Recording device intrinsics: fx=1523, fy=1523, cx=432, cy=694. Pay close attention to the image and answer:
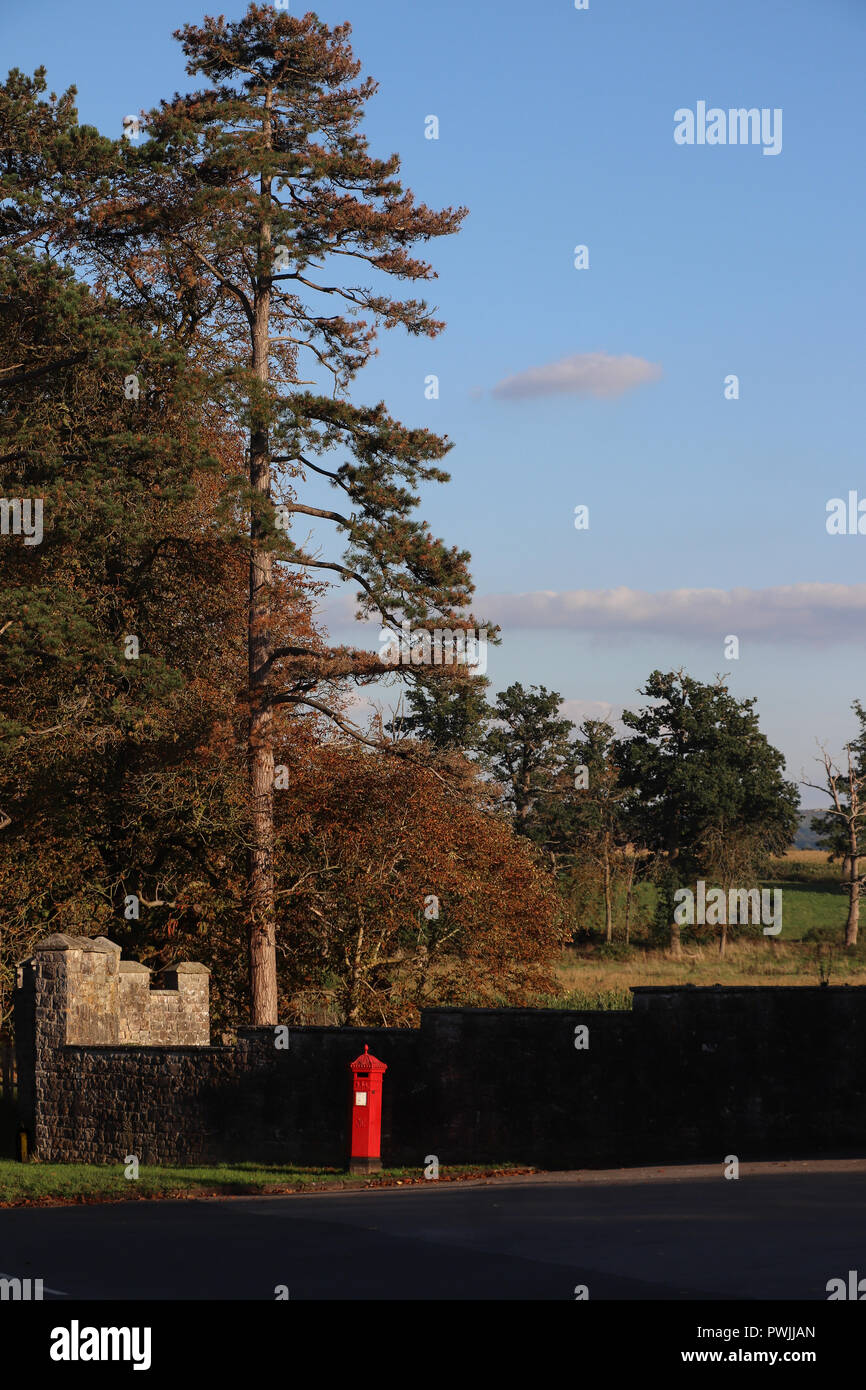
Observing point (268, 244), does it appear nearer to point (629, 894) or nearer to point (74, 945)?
point (74, 945)

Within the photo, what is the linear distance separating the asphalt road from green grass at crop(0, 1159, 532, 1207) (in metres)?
1.27

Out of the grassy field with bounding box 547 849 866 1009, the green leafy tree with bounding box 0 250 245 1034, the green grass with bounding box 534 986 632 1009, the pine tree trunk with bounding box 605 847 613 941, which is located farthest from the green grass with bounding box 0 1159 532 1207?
the pine tree trunk with bounding box 605 847 613 941

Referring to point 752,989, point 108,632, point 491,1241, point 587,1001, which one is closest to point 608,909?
point 587,1001

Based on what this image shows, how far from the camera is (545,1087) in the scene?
1759 cm

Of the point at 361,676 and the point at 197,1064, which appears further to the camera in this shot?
the point at 361,676

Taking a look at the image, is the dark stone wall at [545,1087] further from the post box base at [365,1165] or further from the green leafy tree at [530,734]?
the green leafy tree at [530,734]

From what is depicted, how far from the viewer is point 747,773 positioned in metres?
77.7

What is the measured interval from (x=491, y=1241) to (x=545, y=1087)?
6.09 m

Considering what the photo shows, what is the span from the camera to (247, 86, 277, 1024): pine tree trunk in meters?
26.3

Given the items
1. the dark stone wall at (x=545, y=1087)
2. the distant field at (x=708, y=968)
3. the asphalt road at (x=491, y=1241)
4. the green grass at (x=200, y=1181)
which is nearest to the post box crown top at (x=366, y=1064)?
the dark stone wall at (x=545, y=1087)

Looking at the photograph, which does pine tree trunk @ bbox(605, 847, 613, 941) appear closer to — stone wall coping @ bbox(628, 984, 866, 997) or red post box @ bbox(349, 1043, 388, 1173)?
red post box @ bbox(349, 1043, 388, 1173)

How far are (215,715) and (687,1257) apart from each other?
716 inches

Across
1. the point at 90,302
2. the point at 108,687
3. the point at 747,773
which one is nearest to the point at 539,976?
the point at 108,687

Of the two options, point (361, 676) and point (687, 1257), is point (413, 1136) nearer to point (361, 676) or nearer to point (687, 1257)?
point (687, 1257)
